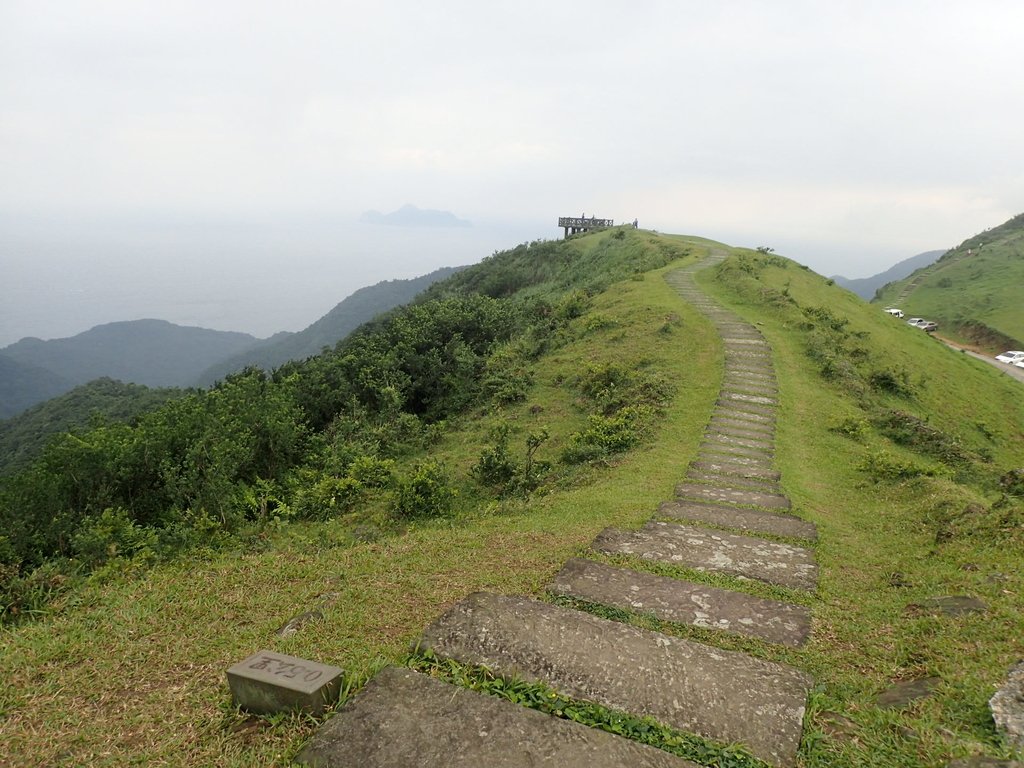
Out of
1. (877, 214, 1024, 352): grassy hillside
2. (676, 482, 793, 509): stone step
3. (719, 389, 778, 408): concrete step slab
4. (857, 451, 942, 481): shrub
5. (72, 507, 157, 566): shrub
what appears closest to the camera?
(72, 507, 157, 566): shrub

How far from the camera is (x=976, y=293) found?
172ft

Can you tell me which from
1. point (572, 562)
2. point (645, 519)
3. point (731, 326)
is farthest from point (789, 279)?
point (572, 562)

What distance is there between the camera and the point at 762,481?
9.54 m

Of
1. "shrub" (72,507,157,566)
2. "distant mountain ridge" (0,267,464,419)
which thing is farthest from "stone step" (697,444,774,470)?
"distant mountain ridge" (0,267,464,419)

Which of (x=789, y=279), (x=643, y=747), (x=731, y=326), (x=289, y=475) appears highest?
(x=789, y=279)

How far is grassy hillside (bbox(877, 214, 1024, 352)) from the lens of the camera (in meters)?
44.0

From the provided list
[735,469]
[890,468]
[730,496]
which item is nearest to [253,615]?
[730,496]

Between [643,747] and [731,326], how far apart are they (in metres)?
18.0

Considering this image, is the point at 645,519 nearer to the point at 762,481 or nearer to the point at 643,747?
the point at 762,481

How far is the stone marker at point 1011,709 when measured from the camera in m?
3.38

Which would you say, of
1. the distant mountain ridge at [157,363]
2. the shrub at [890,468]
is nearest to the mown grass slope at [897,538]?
the shrub at [890,468]

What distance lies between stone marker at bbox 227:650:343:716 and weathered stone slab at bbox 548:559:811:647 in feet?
8.06

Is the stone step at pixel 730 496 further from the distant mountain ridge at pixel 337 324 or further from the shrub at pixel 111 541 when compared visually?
the distant mountain ridge at pixel 337 324

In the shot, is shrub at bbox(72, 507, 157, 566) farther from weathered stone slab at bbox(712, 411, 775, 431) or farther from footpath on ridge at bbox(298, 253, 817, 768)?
weathered stone slab at bbox(712, 411, 775, 431)
